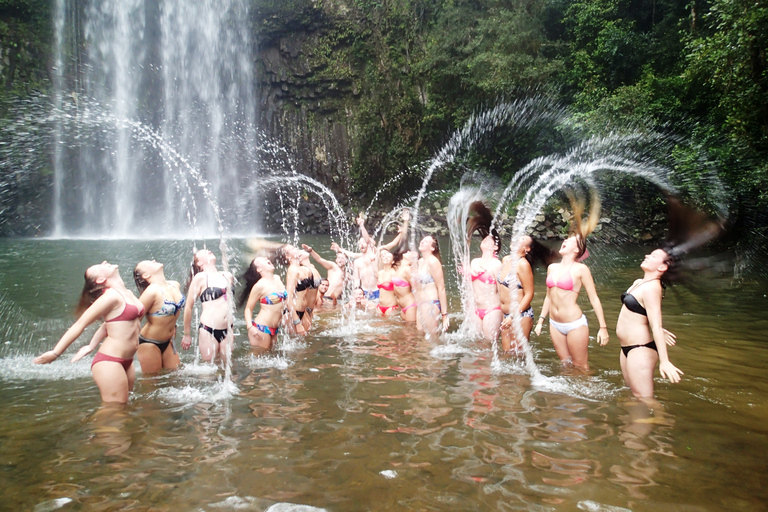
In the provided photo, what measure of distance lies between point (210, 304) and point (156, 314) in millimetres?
891

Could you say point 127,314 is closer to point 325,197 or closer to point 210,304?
point 210,304

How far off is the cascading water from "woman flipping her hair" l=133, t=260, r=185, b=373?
2834 cm

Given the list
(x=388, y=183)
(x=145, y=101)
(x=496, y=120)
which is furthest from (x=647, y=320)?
(x=145, y=101)

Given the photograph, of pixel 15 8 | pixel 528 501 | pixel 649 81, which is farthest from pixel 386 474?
pixel 15 8

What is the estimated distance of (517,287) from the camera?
7.45m

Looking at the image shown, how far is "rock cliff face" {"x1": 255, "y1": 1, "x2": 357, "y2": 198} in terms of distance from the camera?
3706cm

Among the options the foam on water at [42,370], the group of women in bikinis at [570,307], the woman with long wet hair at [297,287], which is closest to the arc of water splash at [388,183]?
Answer: the woman with long wet hair at [297,287]

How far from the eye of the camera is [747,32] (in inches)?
457

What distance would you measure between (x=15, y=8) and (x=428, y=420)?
38379 mm

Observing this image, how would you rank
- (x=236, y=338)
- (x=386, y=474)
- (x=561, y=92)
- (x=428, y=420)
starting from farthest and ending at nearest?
(x=561, y=92)
(x=236, y=338)
(x=428, y=420)
(x=386, y=474)

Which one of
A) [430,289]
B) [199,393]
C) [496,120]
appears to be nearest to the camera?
[199,393]

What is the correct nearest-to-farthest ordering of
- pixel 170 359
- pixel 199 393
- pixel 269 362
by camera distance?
pixel 199 393
pixel 170 359
pixel 269 362

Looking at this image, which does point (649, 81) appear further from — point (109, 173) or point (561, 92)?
point (109, 173)

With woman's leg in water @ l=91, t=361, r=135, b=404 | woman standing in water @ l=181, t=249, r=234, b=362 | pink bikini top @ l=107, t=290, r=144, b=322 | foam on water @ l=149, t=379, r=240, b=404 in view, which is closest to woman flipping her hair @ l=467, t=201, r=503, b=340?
woman standing in water @ l=181, t=249, r=234, b=362
